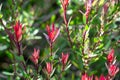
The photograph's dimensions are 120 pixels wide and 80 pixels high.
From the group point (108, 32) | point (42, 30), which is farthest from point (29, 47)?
point (108, 32)

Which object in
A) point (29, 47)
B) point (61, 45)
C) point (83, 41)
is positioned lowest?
point (29, 47)

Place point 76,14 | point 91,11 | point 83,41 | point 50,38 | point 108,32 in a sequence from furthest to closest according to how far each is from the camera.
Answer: point 76,14
point 108,32
point 91,11
point 83,41
point 50,38

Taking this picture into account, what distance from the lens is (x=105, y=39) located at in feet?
7.04

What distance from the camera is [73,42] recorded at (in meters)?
2.10

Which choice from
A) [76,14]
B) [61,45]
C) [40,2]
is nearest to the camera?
[61,45]

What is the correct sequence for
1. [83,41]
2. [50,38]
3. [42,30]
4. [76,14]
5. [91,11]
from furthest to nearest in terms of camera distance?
1. [42,30]
2. [76,14]
3. [91,11]
4. [83,41]
5. [50,38]

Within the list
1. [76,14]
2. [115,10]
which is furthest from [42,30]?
[115,10]

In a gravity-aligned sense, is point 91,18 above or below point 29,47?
above

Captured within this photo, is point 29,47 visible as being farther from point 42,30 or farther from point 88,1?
point 88,1

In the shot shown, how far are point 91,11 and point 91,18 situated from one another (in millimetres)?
48

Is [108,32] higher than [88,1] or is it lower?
lower

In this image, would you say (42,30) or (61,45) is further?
(42,30)

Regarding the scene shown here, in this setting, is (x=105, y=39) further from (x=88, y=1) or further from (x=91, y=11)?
(x=88, y=1)

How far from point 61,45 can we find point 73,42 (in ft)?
1.62
